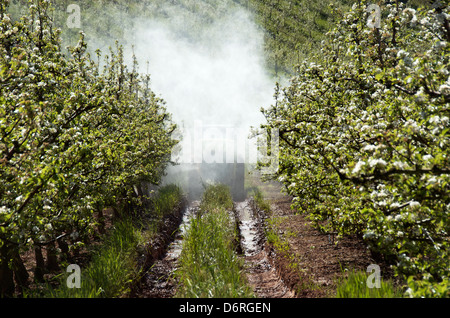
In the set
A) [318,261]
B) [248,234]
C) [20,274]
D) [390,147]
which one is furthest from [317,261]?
[248,234]

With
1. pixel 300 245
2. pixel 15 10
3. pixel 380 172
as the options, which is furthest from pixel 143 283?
pixel 15 10

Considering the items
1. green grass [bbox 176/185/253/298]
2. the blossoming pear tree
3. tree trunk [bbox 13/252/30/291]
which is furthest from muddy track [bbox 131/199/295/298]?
tree trunk [bbox 13/252/30/291]

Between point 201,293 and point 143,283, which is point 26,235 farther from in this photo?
point 143,283

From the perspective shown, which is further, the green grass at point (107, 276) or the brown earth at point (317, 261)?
the brown earth at point (317, 261)

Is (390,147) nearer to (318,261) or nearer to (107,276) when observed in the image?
(107,276)

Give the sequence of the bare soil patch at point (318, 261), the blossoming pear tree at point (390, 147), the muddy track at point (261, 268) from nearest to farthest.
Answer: the blossoming pear tree at point (390, 147), the bare soil patch at point (318, 261), the muddy track at point (261, 268)

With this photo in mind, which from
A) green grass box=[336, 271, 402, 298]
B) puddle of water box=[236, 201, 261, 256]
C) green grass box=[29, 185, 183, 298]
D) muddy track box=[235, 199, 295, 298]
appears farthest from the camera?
puddle of water box=[236, 201, 261, 256]

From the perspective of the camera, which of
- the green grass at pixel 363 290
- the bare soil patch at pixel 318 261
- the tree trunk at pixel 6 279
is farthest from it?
the bare soil patch at pixel 318 261

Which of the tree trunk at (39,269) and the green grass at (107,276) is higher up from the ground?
the green grass at (107,276)

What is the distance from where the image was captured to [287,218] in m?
17.5

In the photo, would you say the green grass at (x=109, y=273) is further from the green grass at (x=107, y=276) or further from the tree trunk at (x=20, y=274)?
the tree trunk at (x=20, y=274)

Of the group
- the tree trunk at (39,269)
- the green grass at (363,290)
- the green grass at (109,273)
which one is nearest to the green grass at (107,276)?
the green grass at (109,273)

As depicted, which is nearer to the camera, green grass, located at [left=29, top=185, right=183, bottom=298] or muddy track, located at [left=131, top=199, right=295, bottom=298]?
green grass, located at [left=29, top=185, right=183, bottom=298]

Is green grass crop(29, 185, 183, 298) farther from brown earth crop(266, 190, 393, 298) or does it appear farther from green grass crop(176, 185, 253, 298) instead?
brown earth crop(266, 190, 393, 298)
